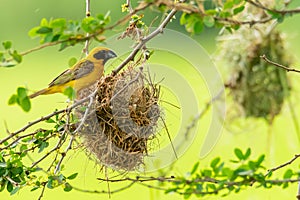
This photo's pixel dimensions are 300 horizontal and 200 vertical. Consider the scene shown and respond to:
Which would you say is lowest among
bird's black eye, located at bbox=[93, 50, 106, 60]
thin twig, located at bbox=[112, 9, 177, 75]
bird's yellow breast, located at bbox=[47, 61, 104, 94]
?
thin twig, located at bbox=[112, 9, 177, 75]

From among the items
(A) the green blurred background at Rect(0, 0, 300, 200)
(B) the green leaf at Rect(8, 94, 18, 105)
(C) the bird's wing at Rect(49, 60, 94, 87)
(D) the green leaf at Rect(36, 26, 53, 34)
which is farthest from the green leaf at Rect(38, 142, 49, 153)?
(A) the green blurred background at Rect(0, 0, 300, 200)

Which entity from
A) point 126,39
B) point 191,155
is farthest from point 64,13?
point 126,39

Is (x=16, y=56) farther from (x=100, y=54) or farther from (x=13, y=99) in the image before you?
(x=100, y=54)

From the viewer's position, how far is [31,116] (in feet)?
23.8

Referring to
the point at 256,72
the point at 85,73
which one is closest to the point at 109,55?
the point at 85,73

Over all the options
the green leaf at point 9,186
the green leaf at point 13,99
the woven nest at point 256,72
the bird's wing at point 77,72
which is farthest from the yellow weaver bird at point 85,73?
the woven nest at point 256,72

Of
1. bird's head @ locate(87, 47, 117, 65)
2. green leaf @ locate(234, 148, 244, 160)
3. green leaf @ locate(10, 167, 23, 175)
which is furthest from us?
bird's head @ locate(87, 47, 117, 65)

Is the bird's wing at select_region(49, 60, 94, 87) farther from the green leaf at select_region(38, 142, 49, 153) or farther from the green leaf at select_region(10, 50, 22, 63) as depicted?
Answer: the green leaf at select_region(10, 50, 22, 63)

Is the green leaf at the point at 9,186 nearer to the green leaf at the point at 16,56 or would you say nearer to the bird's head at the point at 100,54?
the bird's head at the point at 100,54

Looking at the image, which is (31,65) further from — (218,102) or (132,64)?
(132,64)

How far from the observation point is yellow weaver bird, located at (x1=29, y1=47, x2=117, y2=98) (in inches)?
66.8

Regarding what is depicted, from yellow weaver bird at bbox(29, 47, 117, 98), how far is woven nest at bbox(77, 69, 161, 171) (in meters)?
0.12

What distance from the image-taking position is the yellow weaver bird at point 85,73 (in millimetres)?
1696

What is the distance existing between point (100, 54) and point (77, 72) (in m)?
0.09
